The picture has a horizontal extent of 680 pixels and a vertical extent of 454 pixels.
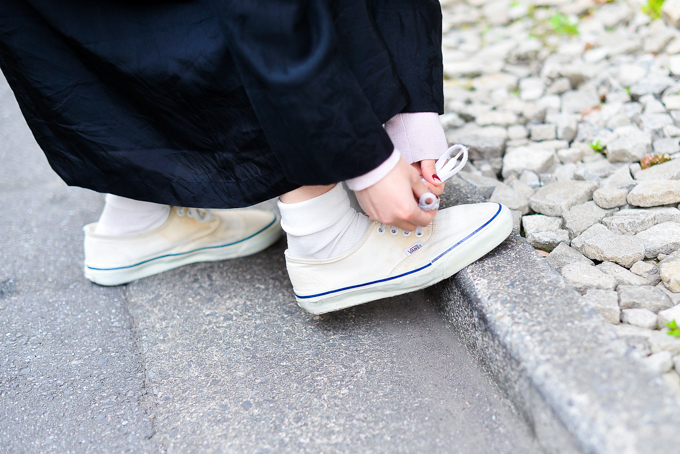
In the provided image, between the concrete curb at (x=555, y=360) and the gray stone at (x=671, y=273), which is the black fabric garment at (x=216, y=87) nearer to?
the concrete curb at (x=555, y=360)

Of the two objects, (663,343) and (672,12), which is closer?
(663,343)

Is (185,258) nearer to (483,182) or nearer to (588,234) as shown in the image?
(483,182)

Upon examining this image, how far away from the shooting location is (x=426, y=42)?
1.04 m

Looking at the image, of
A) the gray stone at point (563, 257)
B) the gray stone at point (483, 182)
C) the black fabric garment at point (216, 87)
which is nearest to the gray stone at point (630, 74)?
the gray stone at point (483, 182)

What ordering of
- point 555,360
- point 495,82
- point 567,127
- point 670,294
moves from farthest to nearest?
1. point 495,82
2. point 567,127
3. point 670,294
4. point 555,360

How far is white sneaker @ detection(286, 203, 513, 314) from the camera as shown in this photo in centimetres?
103

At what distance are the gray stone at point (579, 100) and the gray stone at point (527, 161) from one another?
0.34m

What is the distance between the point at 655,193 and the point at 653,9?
1.35 m

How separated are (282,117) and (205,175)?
0.28 m

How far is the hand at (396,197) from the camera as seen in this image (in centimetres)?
90

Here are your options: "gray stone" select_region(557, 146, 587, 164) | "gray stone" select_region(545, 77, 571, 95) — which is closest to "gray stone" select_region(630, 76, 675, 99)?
"gray stone" select_region(545, 77, 571, 95)

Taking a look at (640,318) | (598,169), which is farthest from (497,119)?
(640,318)

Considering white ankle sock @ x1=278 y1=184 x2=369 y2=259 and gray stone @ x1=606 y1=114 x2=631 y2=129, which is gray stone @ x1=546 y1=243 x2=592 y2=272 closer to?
white ankle sock @ x1=278 y1=184 x2=369 y2=259

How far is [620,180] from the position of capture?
1323mm
